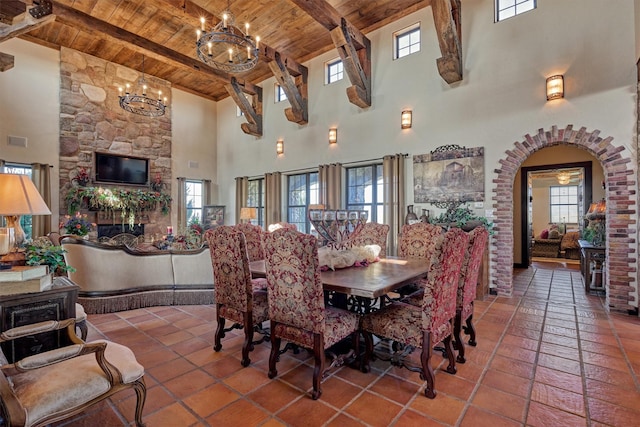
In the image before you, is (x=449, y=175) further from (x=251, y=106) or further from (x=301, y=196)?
(x=251, y=106)

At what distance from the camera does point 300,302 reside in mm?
1991

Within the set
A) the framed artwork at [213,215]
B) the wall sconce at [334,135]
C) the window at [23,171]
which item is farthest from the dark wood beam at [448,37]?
the window at [23,171]

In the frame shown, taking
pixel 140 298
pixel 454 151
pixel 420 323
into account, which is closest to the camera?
pixel 420 323

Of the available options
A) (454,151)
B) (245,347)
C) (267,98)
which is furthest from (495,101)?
(267,98)

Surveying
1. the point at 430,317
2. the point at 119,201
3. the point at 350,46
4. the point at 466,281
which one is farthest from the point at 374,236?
the point at 119,201

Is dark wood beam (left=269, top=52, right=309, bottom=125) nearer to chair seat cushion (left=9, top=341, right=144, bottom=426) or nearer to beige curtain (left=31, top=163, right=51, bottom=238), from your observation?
beige curtain (left=31, top=163, right=51, bottom=238)

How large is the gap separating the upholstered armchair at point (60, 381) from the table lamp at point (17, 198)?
0.73 m

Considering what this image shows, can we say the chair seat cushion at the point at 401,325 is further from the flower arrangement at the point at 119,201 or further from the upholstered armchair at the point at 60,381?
the flower arrangement at the point at 119,201

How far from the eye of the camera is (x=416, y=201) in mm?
5238

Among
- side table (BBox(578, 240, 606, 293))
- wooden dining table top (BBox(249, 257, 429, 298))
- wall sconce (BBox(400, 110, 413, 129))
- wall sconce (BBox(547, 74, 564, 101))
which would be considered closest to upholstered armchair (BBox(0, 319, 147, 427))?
wooden dining table top (BBox(249, 257, 429, 298))

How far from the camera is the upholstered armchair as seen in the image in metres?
1.25

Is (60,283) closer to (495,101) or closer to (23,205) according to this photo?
(23,205)

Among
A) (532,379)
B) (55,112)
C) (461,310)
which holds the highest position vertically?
(55,112)

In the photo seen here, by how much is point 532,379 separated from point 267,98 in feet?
24.4
